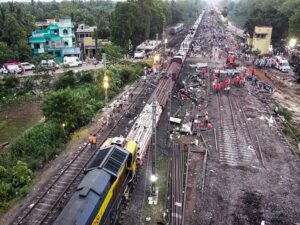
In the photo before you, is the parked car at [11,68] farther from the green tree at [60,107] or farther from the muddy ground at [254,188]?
the muddy ground at [254,188]

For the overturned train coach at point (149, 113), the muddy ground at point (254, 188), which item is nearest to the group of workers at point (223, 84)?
the overturned train coach at point (149, 113)

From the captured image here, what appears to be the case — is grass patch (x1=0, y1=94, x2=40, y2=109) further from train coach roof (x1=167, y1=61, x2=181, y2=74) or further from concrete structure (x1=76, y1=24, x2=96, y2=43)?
concrete structure (x1=76, y1=24, x2=96, y2=43)

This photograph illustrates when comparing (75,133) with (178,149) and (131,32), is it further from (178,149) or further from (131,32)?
(131,32)

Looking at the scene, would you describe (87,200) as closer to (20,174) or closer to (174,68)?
(20,174)

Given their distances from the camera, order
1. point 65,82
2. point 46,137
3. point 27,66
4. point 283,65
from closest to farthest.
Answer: point 46,137 < point 65,82 < point 27,66 < point 283,65

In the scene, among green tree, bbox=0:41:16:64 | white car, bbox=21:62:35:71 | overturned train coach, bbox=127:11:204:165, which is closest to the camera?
overturned train coach, bbox=127:11:204:165

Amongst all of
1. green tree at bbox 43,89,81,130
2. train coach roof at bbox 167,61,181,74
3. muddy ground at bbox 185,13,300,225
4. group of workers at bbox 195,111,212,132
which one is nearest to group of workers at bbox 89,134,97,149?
green tree at bbox 43,89,81,130

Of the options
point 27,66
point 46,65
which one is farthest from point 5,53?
point 46,65
